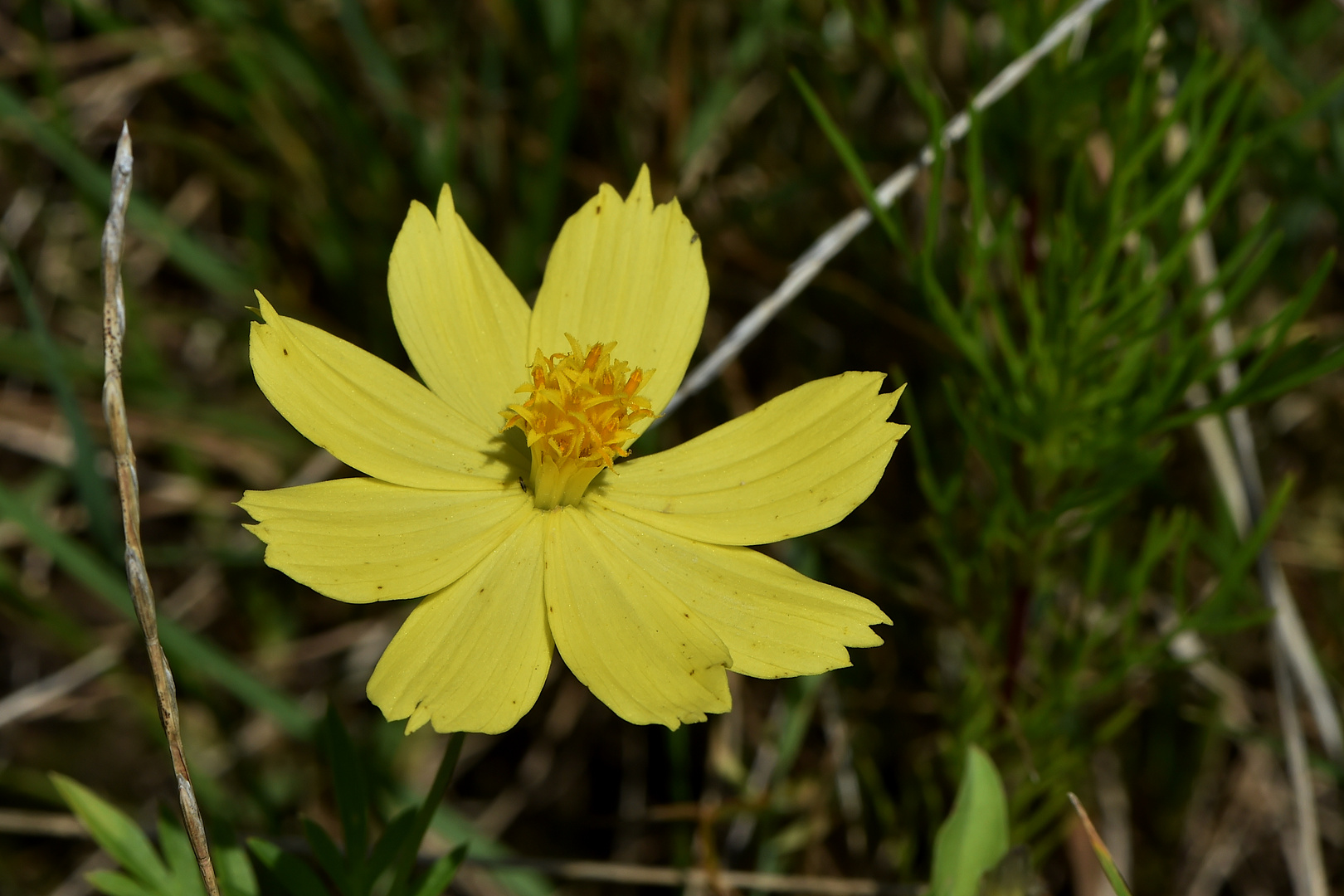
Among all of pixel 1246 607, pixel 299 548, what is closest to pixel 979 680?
pixel 1246 607

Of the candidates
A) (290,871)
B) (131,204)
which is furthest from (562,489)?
(131,204)

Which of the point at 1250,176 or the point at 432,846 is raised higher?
the point at 1250,176

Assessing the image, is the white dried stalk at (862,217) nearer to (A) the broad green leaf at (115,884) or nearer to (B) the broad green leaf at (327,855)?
(B) the broad green leaf at (327,855)

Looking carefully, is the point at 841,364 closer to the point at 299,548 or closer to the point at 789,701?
the point at 789,701

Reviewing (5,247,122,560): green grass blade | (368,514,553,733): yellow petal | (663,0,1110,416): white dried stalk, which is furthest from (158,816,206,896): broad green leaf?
(663,0,1110,416): white dried stalk

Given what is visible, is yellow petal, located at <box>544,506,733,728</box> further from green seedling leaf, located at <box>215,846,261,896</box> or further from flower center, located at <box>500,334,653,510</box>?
green seedling leaf, located at <box>215,846,261,896</box>

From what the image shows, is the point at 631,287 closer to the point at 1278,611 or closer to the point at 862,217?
the point at 862,217
